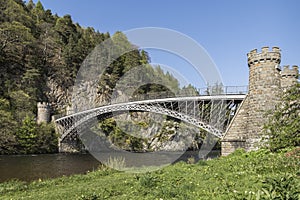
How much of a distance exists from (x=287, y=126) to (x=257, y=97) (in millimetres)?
4269

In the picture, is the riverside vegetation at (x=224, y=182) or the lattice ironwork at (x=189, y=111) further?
the lattice ironwork at (x=189, y=111)

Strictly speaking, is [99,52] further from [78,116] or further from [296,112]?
[296,112]

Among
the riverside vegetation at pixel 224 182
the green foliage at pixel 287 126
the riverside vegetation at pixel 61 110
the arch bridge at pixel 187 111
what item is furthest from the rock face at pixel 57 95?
the green foliage at pixel 287 126

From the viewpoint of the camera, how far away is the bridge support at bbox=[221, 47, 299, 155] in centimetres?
1532

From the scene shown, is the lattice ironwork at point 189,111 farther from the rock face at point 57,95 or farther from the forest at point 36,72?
the rock face at point 57,95

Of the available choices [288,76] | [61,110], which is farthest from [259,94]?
[61,110]

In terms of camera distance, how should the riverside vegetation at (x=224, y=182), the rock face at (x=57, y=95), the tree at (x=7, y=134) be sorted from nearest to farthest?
1. the riverside vegetation at (x=224, y=182)
2. the tree at (x=7, y=134)
3. the rock face at (x=57, y=95)

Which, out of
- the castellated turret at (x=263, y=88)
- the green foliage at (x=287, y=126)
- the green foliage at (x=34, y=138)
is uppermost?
the castellated turret at (x=263, y=88)

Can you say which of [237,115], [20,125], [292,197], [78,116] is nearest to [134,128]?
[78,116]

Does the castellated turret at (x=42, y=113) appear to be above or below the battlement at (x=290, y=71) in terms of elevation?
below

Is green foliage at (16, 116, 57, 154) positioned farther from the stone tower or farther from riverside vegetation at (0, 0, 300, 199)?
the stone tower

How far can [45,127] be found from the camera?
3878cm

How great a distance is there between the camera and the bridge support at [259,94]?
15.3 metres

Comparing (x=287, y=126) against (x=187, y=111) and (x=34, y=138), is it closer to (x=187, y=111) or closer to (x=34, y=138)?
(x=187, y=111)
